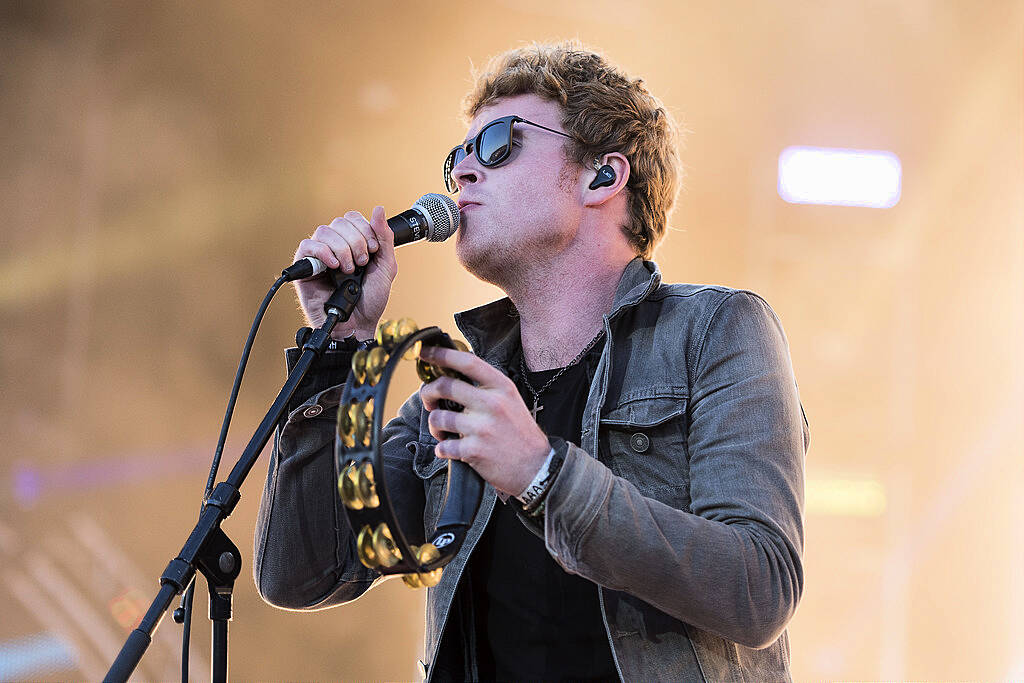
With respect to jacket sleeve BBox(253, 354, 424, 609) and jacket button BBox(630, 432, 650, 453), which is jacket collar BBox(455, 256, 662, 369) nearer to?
jacket button BBox(630, 432, 650, 453)

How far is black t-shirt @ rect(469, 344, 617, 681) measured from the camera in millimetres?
1621

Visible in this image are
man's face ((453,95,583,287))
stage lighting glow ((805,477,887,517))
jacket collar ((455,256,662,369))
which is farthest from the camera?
stage lighting glow ((805,477,887,517))

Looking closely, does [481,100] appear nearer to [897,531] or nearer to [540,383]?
[540,383]

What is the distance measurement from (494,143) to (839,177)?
2753 millimetres

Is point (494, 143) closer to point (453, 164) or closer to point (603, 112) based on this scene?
point (453, 164)

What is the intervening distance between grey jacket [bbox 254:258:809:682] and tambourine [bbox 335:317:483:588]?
0.64 ft

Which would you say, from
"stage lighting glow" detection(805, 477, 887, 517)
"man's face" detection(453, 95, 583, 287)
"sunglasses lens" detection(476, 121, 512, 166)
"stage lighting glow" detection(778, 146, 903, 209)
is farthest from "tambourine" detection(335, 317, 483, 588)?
"stage lighting glow" detection(778, 146, 903, 209)

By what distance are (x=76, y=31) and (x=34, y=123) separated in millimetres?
404

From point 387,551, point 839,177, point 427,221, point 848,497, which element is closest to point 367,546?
point 387,551

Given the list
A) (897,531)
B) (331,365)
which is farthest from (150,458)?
(897,531)

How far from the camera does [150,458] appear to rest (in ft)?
11.6

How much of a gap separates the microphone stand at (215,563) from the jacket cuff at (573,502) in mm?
425

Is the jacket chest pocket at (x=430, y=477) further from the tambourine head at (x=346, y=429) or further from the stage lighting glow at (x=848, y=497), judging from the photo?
the stage lighting glow at (x=848, y=497)

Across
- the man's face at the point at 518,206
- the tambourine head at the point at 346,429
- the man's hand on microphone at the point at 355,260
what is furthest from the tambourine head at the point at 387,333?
the man's face at the point at 518,206
